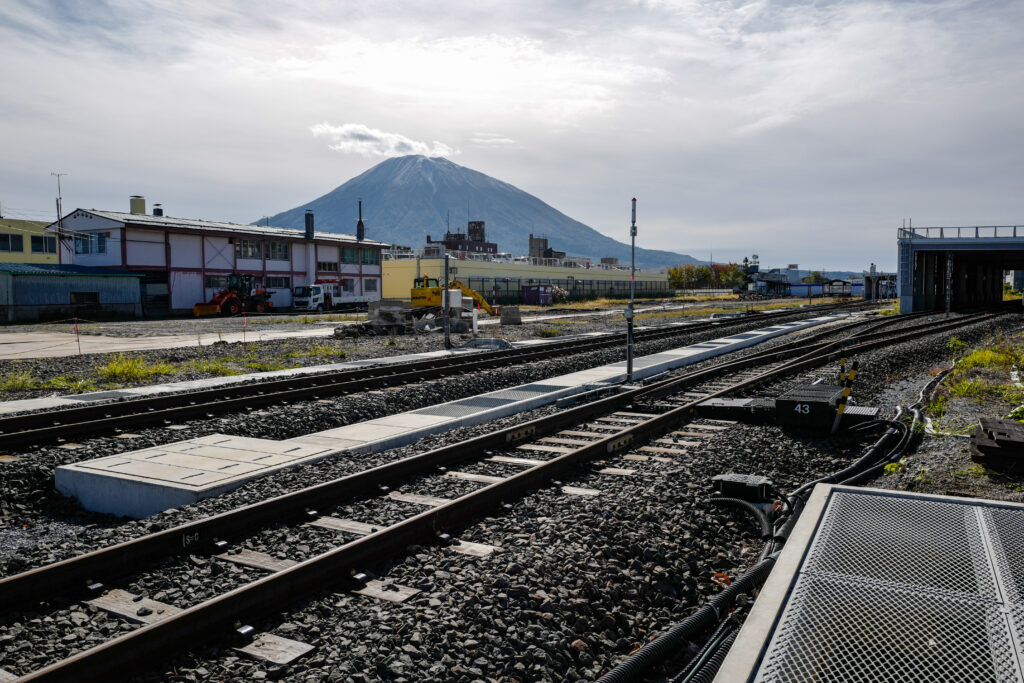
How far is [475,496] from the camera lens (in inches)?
275

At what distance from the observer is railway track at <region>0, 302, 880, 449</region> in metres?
10.9

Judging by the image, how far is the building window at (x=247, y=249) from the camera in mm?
60188

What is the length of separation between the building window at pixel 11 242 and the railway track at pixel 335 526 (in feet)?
255

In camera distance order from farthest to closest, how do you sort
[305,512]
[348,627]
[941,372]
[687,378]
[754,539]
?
1. [941,372]
2. [687,378]
3. [305,512]
4. [754,539]
5. [348,627]

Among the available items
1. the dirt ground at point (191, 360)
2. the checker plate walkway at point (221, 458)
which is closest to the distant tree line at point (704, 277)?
the dirt ground at point (191, 360)

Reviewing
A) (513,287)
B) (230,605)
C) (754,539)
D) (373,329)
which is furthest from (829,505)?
(513,287)

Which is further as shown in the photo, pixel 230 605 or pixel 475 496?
pixel 475 496

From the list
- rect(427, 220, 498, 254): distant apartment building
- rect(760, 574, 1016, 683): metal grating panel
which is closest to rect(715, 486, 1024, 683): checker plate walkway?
rect(760, 574, 1016, 683): metal grating panel

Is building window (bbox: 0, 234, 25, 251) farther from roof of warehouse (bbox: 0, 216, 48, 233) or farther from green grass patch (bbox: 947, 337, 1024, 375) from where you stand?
green grass patch (bbox: 947, 337, 1024, 375)

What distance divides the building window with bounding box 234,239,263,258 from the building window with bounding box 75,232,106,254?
973 centimetres

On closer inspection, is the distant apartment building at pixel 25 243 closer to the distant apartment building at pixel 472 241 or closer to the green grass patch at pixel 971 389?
the distant apartment building at pixel 472 241

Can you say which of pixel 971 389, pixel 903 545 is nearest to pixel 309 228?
pixel 971 389

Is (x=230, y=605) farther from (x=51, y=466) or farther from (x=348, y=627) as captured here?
(x=51, y=466)

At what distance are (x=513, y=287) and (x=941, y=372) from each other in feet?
213
